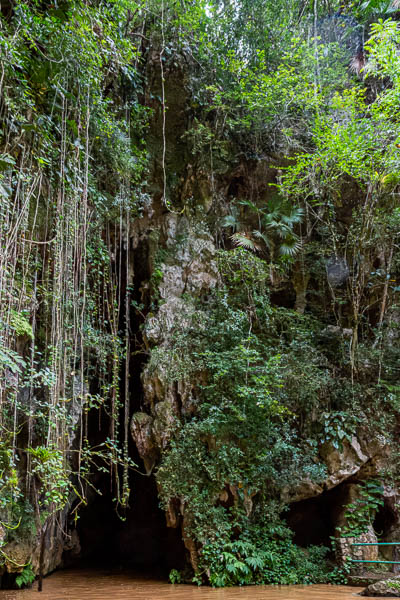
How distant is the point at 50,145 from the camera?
16.1 ft

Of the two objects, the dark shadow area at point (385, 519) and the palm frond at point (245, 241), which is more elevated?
the palm frond at point (245, 241)

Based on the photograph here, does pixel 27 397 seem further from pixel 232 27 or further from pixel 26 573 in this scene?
pixel 232 27

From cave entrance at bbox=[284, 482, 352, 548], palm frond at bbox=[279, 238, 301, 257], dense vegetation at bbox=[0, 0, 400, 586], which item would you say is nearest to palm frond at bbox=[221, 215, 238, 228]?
dense vegetation at bbox=[0, 0, 400, 586]

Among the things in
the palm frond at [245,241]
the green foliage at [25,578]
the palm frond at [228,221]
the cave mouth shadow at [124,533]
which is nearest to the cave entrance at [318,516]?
the cave mouth shadow at [124,533]

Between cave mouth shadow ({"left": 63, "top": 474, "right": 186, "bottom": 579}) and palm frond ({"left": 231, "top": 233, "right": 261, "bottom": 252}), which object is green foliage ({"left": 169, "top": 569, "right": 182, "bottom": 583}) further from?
palm frond ({"left": 231, "top": 233, "right": 261, "bottom": 252})

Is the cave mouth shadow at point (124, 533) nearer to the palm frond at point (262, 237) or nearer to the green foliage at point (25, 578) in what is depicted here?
the green foliage at point (25, 578)

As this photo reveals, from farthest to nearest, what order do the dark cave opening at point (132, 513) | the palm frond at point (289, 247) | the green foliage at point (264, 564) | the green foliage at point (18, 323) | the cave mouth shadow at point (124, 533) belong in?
1. the palm frond at point (289, 247)
2. the cave mouth shadow at point (124, 533)
3. the dark cave opening at point (132, 513)
4. the green foliage at point (264, 564)
5. the green foliage at point (18, 323)

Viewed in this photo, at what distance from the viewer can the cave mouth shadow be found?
840 cm

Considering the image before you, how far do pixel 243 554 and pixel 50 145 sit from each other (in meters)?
5.89

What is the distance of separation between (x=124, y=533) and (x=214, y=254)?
6419 millimetres

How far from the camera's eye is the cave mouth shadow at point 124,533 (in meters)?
8.40

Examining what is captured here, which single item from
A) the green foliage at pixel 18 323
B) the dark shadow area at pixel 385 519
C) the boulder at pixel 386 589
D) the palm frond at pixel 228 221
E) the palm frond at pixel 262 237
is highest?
the palm frond at pixel 228 221

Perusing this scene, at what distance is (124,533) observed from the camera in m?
9.65

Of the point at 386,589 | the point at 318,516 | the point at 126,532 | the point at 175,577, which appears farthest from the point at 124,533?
the point at 386,589
